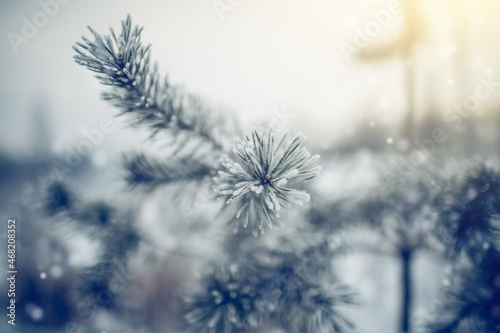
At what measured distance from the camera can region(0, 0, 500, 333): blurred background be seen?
0.73 m

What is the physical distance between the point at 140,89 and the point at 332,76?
725 mm

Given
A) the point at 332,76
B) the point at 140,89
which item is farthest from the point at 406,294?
the point at 140,89

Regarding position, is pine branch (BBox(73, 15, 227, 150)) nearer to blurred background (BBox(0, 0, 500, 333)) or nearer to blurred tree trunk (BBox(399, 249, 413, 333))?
blurred background (BBox(0, 0, 500, 333))

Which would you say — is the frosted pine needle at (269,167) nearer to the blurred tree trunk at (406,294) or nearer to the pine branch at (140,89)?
the pine branch at (140,89)

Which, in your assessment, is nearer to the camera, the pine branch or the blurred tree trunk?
the pine branch

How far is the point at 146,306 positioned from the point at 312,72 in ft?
3.09

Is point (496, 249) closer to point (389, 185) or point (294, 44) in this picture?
point (389, 185)

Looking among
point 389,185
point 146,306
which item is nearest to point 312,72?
point 389,185

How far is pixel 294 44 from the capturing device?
0.85m

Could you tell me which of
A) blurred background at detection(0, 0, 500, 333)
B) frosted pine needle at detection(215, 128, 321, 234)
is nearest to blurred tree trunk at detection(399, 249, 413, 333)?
blurred background at detection(0, 0, 500, 333)

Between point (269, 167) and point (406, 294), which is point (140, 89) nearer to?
point (269, 167)

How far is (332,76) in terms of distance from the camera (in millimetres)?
845

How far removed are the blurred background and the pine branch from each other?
1.21ft

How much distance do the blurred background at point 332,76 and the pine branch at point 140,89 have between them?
369 mm
